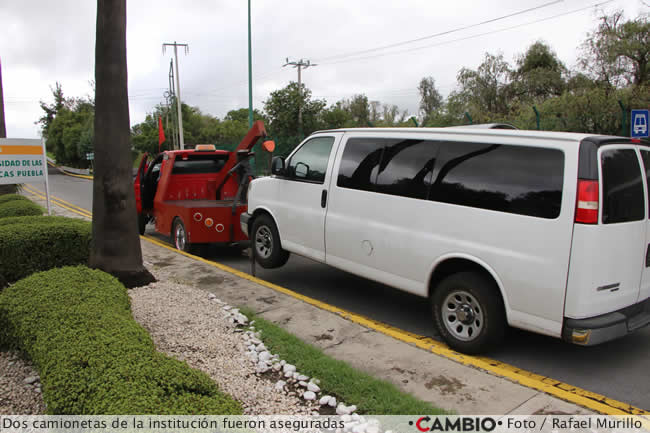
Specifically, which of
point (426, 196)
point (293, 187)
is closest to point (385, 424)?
point (426, 196)

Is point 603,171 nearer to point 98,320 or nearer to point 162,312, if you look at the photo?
point 98,320

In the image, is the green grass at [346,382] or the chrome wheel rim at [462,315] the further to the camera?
the chrome wheel rim at [462,315]

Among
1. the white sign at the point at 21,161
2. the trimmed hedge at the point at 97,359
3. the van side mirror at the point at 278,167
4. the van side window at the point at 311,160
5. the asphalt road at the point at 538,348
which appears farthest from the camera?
the white sign at the point at 21,161

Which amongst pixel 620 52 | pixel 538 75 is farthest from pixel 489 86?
pixel 620 52

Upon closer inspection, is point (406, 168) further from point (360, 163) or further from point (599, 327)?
point (599, 327)

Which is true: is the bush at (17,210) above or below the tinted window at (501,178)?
below

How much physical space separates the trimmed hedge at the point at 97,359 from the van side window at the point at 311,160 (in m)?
2.74

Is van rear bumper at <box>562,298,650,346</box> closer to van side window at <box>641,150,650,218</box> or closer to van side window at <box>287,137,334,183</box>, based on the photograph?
van side window at <box>641,150,650,218</box>

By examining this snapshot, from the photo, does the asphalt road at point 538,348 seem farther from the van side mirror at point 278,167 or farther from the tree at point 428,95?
the tree at point 428,95

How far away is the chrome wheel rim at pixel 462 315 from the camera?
14.2ft

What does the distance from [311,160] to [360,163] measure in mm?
921

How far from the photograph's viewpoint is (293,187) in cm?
632

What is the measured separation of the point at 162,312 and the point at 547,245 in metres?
3.62

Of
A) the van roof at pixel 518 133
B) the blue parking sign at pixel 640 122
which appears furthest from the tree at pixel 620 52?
the van roof at pixel 518 133
